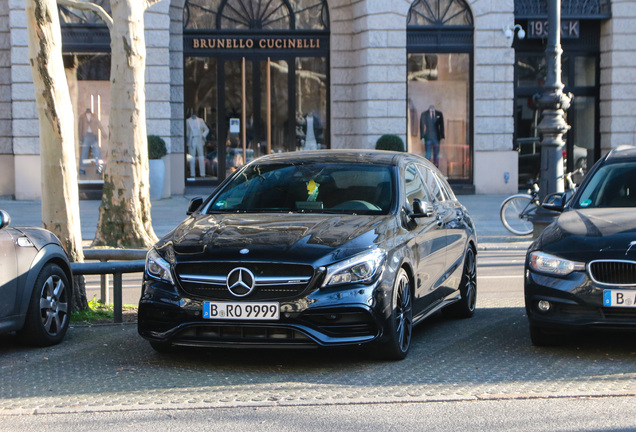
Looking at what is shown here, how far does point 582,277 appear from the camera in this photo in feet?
22.9

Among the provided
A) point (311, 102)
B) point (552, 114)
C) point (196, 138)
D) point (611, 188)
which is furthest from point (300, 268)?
point (311, 102)

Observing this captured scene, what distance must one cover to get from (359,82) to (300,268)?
66.0ft

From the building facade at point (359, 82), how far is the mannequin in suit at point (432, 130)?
1.5 inches

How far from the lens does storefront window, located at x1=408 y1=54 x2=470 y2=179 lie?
2645cm

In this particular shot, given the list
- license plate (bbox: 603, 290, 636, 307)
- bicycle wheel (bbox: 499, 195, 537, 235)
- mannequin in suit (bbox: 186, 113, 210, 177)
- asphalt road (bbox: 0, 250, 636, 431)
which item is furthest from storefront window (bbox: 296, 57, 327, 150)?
license plate (bbox: 603, 290, 636, 307)

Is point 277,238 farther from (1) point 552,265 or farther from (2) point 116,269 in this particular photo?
(2) point 116,269

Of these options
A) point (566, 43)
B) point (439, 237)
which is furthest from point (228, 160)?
point (439, 237)

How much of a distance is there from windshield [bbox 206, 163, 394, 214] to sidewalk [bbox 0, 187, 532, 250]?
8.28 meters

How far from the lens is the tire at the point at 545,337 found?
7453 millimetres

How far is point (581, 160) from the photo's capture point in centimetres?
2819

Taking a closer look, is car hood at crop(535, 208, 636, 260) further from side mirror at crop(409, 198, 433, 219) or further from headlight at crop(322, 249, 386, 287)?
headlight at crop(322, 249, 386, 287)

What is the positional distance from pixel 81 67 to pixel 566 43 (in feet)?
41.6

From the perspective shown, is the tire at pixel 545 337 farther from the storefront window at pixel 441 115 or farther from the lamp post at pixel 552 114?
the storefront window at pixel 441 115

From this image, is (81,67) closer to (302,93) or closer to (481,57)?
(302,93)
